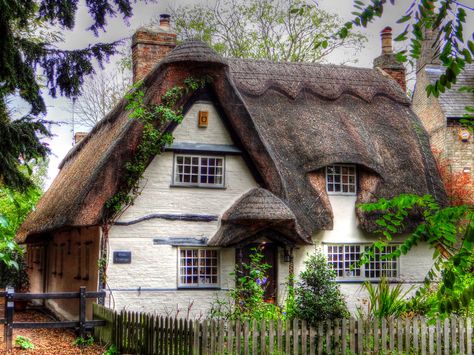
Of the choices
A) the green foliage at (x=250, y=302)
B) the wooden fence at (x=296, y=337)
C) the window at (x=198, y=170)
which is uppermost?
the window at (x=198, y=170)

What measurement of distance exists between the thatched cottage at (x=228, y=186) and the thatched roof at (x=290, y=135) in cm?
4

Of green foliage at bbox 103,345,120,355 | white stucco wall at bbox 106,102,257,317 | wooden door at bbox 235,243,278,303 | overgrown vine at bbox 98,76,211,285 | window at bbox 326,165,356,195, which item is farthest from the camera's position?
window at bbox 326,165,356,195

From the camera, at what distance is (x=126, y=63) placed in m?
34.6

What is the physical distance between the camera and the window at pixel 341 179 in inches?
754

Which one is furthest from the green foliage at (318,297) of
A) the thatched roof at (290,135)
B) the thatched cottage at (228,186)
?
the thatched roof at (290,135)

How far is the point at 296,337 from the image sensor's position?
11219 mm

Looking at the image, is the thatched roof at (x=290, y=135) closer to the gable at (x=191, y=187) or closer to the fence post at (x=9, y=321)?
the gable at (x=191, y=187)

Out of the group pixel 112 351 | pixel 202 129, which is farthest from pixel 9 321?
pixel 202 129

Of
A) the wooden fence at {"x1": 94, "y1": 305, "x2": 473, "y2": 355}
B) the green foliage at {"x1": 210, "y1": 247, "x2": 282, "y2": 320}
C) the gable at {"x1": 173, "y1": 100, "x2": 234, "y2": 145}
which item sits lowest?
the wooden fence at {"x1": 94, "y1": 305, "x2": 473, "y2": 355}

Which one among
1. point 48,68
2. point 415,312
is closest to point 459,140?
point 415,312

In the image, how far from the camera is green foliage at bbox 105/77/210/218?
15883 mm

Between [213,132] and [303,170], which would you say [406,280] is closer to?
[303,170]

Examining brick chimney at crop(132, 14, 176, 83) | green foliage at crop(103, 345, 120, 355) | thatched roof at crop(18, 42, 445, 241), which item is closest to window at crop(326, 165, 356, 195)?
thatched roof at crop(18, 42, 445, 241)

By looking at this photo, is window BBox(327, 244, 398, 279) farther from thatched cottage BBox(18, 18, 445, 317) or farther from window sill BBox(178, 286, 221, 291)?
window sill BBox(178, 286, 221, 291)
